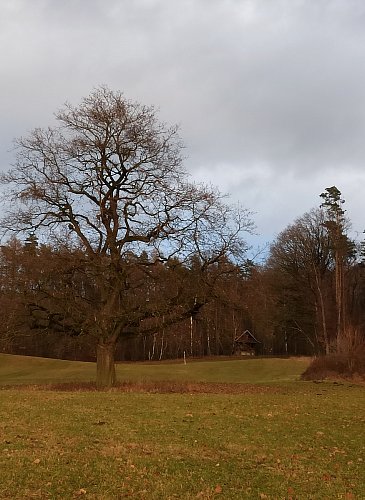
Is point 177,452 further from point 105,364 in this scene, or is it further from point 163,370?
point 163,370

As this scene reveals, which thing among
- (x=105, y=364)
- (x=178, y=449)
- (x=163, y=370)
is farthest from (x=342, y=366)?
(x=178, y=449)

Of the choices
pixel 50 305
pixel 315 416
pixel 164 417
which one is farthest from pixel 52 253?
pixel 315 416

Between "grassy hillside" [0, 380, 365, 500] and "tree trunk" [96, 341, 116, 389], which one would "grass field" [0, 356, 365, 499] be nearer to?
"grassy hillside" [0, 380, 365, 500]

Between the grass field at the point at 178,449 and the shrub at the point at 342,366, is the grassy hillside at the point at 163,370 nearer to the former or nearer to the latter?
the shrub at the point at 342,366

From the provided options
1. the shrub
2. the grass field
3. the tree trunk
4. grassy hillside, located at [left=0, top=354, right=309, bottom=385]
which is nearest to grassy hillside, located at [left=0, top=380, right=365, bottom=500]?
the grass field

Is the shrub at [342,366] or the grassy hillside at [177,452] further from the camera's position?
the shrub at [342,366]

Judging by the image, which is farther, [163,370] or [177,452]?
[163,370]

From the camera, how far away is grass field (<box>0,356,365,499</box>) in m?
6.44

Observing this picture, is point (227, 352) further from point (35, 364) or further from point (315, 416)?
point (315, 416)

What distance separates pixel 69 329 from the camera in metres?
23.1

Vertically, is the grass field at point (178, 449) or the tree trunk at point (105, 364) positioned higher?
the tree trunk at point (105, 364)

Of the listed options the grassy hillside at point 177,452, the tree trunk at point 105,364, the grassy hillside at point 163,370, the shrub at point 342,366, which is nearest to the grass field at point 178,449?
the grassy hillside at point 177,452

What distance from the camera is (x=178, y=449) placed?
8.63 m

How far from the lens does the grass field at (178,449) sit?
6.44 m
